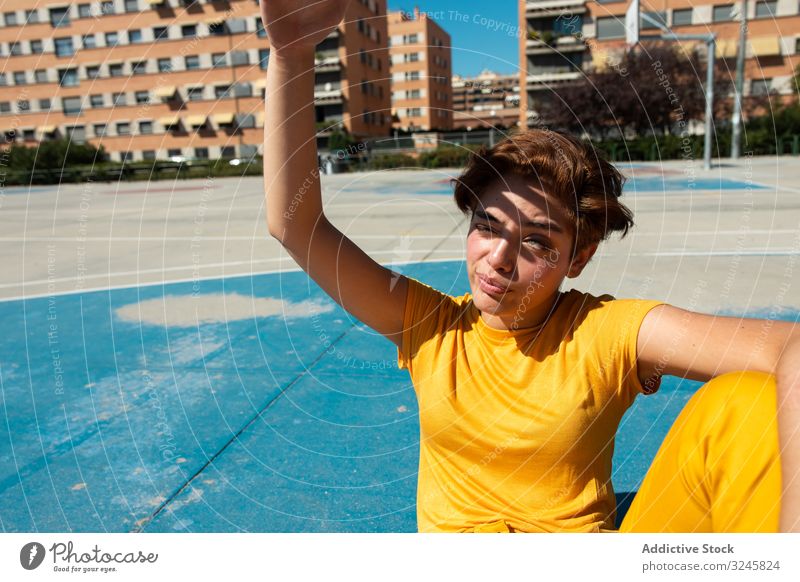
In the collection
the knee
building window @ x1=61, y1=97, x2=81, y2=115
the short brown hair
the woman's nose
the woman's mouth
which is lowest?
the knee

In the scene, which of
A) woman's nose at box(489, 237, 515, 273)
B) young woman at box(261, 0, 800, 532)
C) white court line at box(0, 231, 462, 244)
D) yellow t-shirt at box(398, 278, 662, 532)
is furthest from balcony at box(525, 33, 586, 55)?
white court line at box(0, 231, 462, 244)

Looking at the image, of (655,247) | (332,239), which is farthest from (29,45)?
(332,239)

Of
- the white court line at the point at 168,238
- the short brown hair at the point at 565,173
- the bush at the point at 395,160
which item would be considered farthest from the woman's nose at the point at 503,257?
the bush at the point at 395,160

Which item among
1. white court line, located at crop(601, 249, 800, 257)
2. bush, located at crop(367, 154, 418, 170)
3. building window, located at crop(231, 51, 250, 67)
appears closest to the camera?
white court line, located at crop(601, 249, 800, 257)

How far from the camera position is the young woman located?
4.09ft

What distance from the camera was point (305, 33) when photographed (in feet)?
4.10

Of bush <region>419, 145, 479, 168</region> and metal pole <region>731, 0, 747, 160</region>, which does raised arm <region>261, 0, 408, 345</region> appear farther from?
metal pole <region>731, 0, 747, 160</region>

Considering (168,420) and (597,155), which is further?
(168,420)

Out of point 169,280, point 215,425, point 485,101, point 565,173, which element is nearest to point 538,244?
point 565,173

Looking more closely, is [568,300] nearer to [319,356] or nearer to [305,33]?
[305,33]

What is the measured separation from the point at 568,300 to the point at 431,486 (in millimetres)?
590

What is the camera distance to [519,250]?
54.2 inches

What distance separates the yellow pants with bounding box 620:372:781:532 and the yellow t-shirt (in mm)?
202

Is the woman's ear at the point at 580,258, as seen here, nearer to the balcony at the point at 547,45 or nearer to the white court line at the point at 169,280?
the balcony at the point at 547,45
